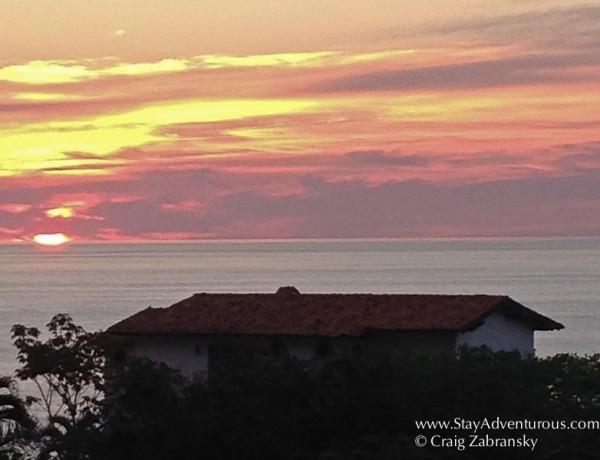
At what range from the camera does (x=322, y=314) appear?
46.2 m

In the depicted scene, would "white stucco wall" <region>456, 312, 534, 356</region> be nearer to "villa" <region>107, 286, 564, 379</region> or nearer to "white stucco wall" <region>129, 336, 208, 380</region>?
"villa" <region>107, 286, 564, 379</region>

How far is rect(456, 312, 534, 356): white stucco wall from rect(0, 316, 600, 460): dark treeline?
36.8 ft

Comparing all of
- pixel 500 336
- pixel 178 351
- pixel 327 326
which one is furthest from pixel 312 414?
pixel 178 351

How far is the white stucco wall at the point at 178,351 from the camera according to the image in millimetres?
46219

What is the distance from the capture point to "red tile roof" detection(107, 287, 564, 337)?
44634mm

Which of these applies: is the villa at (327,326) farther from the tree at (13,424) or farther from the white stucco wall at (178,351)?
the tree at (13,424)

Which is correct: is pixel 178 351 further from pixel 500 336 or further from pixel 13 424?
pixel 13 424

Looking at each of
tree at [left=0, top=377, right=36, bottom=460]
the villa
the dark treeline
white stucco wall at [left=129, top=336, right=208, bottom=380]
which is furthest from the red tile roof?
tree at [left=0, top=377, right=36, bottom=460]

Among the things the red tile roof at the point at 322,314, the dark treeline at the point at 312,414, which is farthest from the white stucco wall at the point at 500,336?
the dark treeline at the point at 312,414

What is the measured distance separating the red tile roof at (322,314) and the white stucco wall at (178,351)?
→ 0.44m

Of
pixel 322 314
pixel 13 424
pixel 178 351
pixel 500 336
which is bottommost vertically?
pixel 13 424

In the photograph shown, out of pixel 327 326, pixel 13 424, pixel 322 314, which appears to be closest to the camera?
pixel 13 424

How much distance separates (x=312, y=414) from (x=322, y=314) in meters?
15.7

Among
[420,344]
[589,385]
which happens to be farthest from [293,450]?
[420,344]
